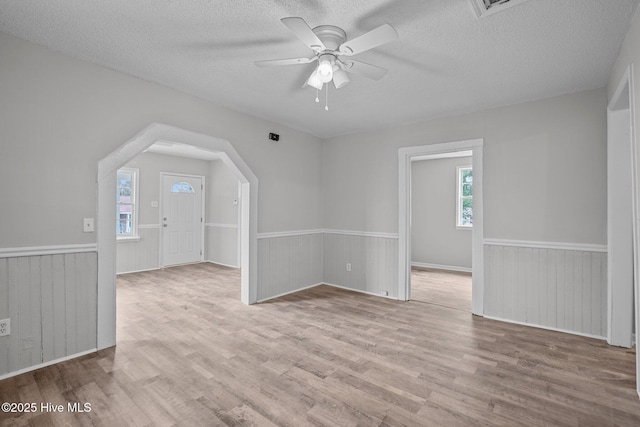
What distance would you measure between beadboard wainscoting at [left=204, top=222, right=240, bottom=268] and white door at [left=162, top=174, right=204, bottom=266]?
18 cm

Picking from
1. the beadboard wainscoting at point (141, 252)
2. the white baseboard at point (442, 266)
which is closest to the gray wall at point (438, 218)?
the white baseboard at point (442, 266)

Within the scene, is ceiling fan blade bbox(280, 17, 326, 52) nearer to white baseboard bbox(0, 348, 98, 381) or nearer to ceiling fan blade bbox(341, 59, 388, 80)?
ceiling fan blade bbox(341, 59, 388, 80)

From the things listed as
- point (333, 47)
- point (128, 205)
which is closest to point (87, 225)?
point (333, 47)

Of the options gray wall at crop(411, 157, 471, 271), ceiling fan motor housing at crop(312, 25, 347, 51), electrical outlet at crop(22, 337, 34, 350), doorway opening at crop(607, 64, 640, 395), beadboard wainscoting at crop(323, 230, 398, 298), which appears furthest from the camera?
gray wall at crop(411, 157, 471, 271)

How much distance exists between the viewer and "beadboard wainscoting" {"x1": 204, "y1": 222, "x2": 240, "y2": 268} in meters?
6.55

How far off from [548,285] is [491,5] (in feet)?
9.50

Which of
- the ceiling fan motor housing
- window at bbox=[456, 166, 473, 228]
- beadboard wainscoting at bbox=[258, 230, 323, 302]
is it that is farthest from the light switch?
window at bbox=[456, 166, 473, 228]

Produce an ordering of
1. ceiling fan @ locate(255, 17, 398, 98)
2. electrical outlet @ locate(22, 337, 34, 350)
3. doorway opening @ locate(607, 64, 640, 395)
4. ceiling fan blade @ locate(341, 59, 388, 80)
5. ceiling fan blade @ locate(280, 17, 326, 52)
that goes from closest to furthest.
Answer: ceiling fan blade @ locate(280, 17, 326, 52), ceiling fan @ locate(255, 17, 398, 98), ceiling fan blade @ locate(341, 59, 388, 80), electrical outlet @ locate(22, 337, 34, 350), doorway opening @ locate(607, 64, 640, 395)

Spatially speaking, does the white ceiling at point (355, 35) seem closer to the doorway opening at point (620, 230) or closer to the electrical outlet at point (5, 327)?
the doorway opening at point (620, 230)

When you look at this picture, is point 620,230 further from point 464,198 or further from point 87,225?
point 87,225

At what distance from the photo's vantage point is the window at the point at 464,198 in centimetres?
638

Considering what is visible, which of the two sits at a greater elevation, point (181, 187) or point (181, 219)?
point (181, 187)

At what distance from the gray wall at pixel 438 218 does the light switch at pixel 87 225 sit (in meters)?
6.07

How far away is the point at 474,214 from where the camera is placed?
3.75 metres
